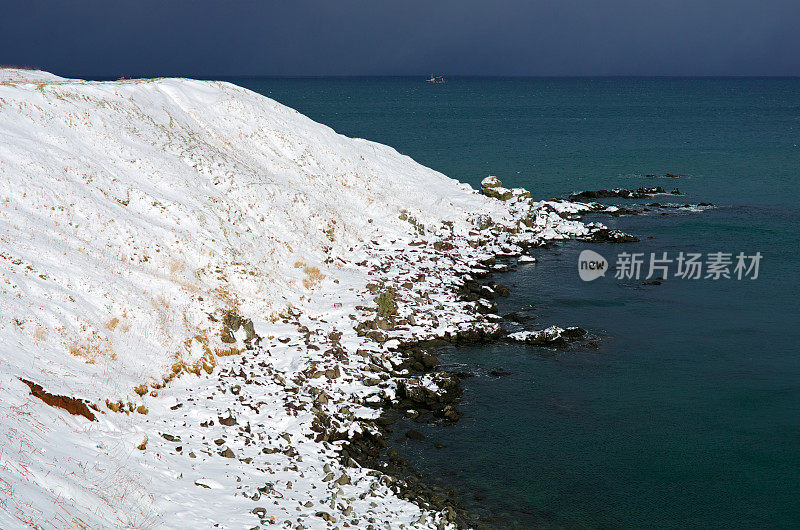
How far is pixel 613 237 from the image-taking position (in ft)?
153

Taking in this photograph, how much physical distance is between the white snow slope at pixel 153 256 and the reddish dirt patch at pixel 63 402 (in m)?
0.29

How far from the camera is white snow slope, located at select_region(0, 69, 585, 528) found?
15172 millimetres

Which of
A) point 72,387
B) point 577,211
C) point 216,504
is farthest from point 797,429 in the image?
point 577,211

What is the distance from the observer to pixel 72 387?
17938mm

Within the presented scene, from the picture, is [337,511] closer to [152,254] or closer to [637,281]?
[152,254]

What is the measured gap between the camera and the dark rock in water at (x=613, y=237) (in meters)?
46.3

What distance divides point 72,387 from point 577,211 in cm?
4511

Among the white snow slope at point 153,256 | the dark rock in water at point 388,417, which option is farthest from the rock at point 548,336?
the white snow slope at point 153,256

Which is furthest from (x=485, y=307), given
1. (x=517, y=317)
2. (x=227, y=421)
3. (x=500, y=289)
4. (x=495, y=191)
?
(x=495, y=191)

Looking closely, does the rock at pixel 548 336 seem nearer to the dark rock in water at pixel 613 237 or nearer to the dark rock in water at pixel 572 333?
the dark rock in water at pixel 572 333

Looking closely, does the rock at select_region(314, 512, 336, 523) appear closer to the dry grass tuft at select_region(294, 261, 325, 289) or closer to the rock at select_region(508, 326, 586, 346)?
the rock at select_region(508, 326, 586, 346)

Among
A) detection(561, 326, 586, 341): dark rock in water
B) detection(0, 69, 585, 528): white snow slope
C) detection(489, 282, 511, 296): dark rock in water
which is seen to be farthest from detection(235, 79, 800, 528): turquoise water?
detection(0, 69, 585, 528): white snow slope

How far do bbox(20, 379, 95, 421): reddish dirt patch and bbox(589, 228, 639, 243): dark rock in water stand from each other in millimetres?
37565

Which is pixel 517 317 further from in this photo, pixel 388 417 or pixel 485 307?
pixel 388 417
